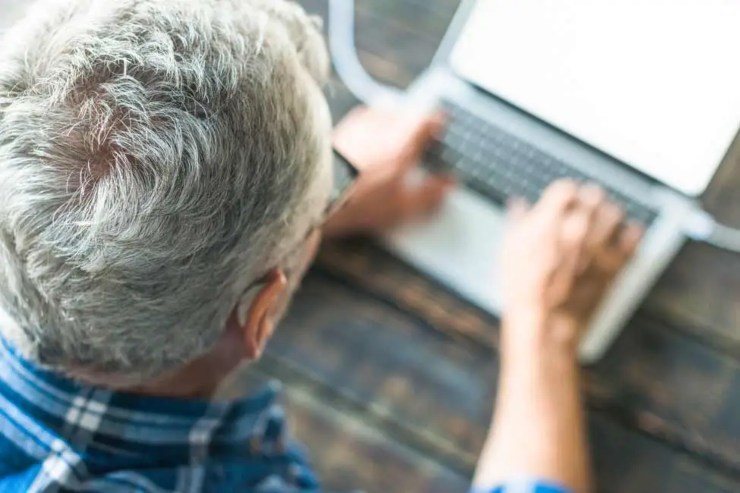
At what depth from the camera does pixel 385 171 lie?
0.85 meters

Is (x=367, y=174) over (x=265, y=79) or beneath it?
beneath

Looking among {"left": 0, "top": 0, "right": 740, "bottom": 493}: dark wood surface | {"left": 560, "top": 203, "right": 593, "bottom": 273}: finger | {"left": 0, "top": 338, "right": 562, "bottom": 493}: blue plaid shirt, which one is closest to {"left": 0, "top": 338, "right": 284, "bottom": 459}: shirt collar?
{"left": 0, "top": 338, "right": 562, "bottom": 493}: blue plaid shirt

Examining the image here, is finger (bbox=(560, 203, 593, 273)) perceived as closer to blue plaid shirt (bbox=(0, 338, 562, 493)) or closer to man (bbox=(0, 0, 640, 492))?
man (bbox=(0, 0, 640, 492))

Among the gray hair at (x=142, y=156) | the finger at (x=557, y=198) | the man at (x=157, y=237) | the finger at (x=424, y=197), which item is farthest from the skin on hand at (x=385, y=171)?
the gray hair at (x=142, y=156)

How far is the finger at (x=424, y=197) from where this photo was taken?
2.73ft

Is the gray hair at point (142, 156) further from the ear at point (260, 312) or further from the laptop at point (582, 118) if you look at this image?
the laptop at point (582, 118)

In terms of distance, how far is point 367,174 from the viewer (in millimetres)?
853

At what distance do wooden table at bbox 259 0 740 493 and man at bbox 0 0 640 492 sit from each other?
66 mm

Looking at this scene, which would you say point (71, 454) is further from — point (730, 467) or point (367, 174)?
point (730, 467)

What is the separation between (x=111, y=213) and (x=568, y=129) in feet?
1.80

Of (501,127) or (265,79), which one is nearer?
(265,79)

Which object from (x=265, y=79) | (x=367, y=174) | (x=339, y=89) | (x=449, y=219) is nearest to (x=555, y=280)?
(x=449, y=219)

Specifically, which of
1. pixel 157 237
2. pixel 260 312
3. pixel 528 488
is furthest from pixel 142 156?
pixel 528 488

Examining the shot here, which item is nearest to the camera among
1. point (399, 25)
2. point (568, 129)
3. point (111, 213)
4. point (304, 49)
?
point (111, 213)
